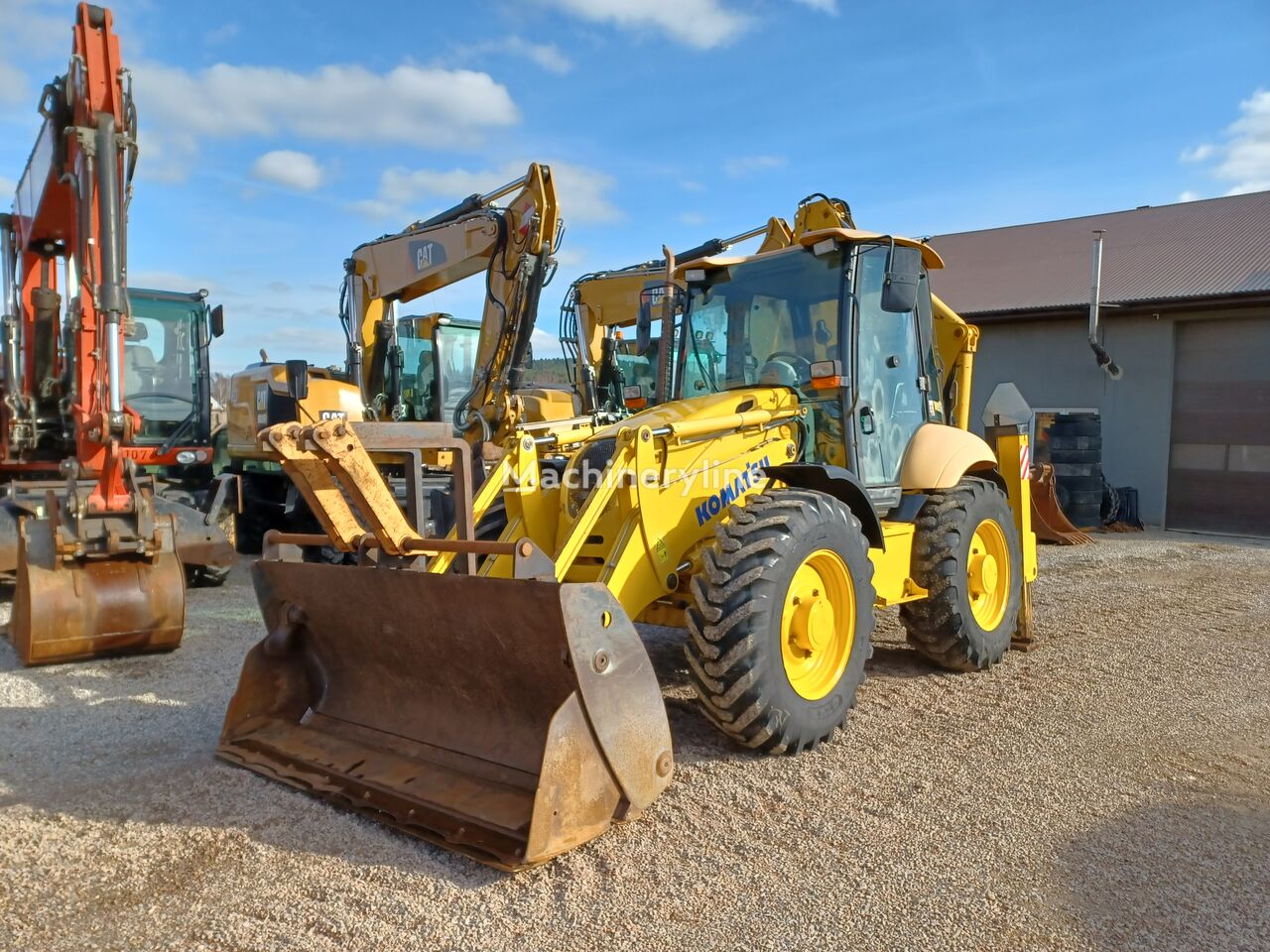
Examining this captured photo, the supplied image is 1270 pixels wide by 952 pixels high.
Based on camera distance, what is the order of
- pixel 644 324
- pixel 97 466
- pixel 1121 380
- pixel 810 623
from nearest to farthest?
pixel 810 623
pixel 97 466
pixel 644 324
pixel 1121 380

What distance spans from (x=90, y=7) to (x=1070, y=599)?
28.1 feet

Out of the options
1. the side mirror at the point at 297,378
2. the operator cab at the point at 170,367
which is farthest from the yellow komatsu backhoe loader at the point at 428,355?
the operator cab at the point at 170,367

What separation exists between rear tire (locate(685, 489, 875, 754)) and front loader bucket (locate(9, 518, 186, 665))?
3.83 metres

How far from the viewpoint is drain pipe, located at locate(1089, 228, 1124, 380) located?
1422 cm

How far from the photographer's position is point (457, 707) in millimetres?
4012

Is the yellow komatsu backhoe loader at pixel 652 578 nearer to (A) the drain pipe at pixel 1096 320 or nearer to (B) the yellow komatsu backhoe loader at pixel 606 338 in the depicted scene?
(B) the yellow komatsu backhoe loader at pixel 606 338

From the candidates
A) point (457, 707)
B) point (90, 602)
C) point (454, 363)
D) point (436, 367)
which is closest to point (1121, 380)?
point (454, 363)

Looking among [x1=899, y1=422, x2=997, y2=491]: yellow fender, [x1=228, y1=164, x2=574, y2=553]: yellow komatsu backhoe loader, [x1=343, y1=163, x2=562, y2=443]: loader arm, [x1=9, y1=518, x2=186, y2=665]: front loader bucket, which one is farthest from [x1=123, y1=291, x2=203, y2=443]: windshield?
[x1=899, y1=422, x2=997, y2=491]: yellow fender

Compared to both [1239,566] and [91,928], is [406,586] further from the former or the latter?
[1239,566]

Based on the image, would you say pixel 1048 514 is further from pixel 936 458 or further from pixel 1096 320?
pixel 936 458

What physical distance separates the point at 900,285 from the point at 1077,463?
31.2ft

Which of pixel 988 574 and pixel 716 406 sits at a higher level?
pixel 716 406

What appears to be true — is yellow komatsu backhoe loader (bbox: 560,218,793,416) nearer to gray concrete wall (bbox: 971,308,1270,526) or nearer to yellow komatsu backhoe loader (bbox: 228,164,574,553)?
yellow komatsu backhoe loader (bbox: 228,164,574,553)

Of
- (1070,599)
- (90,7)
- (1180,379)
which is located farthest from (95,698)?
(1180,379)
